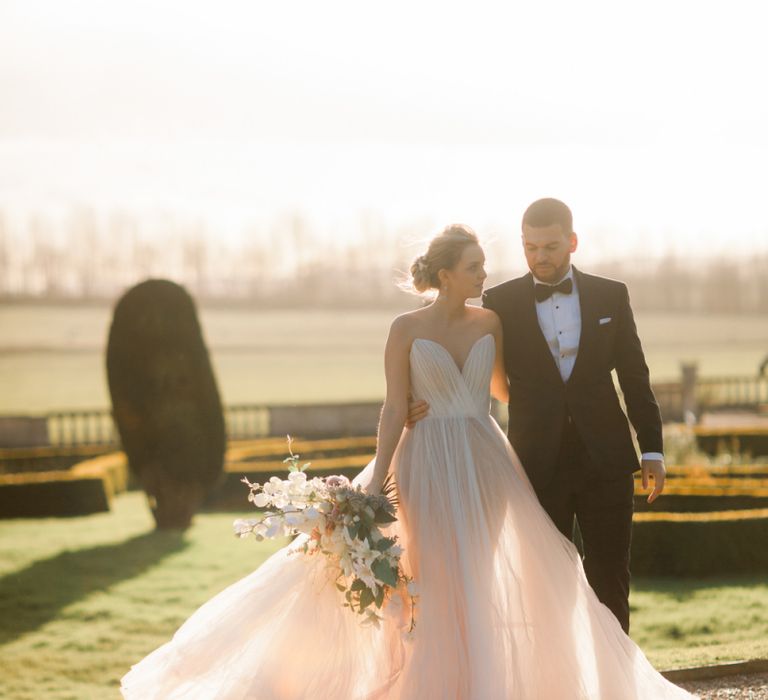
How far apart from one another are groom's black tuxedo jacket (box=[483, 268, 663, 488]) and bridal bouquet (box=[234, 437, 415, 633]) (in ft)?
2.62

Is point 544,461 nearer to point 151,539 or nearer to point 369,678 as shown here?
point 369,678

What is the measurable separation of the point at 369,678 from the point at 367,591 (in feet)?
1.41

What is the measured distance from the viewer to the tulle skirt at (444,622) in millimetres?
4309

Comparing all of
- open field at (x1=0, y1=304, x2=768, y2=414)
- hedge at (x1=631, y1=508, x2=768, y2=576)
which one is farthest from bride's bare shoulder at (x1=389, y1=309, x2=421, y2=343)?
open field at (x1=0, y1=304, x2=768, y2=414)

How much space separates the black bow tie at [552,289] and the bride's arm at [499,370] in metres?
0.23

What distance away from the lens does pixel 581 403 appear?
15.6 feet

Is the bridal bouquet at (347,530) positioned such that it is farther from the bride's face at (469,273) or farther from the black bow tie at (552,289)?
the black bow tie at (552,289)

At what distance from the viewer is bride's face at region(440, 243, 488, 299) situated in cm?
464

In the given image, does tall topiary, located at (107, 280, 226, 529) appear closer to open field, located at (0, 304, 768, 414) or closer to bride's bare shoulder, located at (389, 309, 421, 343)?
bride's bare shoulder, located at (389, 309, 421, 343)

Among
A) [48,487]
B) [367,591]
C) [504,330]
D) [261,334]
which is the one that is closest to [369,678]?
[367,591]

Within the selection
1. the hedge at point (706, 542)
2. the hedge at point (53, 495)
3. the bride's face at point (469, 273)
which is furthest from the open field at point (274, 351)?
the bride's face at point (469, 273)

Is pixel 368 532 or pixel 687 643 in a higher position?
pixel 368 532

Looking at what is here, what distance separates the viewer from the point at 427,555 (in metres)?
4.48

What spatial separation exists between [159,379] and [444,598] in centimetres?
867
